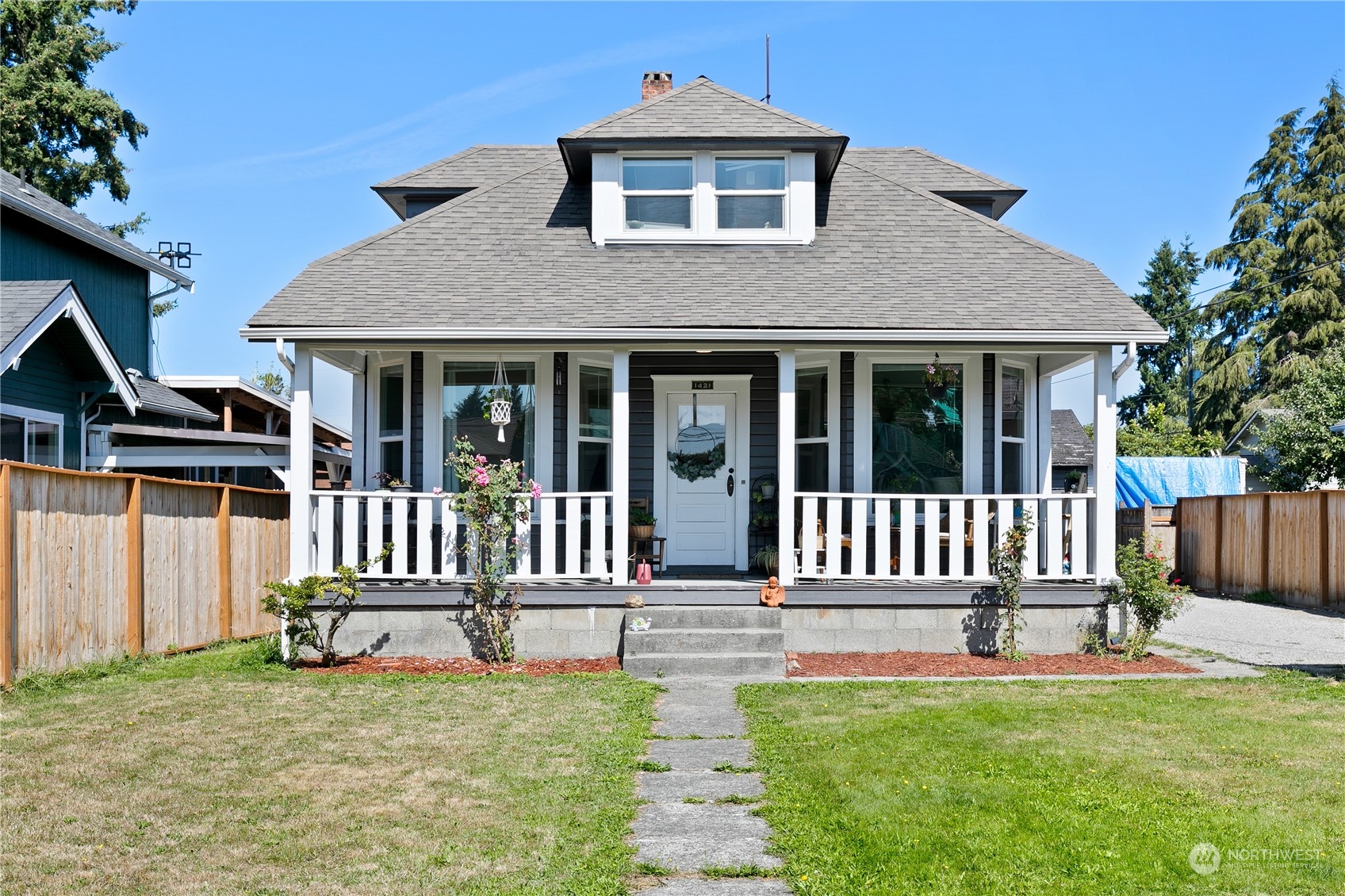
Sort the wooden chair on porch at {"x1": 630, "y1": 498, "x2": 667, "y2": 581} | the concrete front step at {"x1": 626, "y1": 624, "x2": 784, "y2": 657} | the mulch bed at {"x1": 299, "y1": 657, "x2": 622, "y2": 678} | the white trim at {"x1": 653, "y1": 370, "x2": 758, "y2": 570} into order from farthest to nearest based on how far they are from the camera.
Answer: the white trim at {"x1": 653, "y1": 370, "x2": 758, "y2": 570}, the wooden chair on porch at {"x1": 630, "y1": 498, "x2": 667, "y2": 581}, the concrete front step at {"x1": 626, "y1": 624, "x2": 784, "y2": 657}, the mulch bed at {"x1": 299, "y1": 657, "x2": 622, "y2": 678}

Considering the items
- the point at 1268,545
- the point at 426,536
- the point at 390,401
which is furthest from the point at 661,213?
the point at 1268,545

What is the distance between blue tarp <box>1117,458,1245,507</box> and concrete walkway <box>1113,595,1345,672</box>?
8.27 m

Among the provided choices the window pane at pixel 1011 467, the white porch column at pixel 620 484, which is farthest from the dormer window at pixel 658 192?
the window pane at pixel 1011 467

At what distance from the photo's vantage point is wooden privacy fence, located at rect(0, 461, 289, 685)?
8.62 m

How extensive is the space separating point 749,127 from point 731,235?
4.01 feet

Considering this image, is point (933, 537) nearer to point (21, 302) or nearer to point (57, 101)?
point (21, 302)

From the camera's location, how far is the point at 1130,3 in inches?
525

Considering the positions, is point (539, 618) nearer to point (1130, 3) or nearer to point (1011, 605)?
point (1011, 605)

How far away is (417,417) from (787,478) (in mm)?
4212

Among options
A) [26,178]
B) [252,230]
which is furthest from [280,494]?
[26,178]

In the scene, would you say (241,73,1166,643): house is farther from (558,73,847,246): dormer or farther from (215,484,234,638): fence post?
(215,484,234,638): fence post

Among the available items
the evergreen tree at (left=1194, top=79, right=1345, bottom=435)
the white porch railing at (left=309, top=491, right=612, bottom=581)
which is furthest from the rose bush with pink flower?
the evergreen tree at (left=1194, top=79, right=1345, bottom=435)

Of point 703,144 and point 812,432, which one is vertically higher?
point 703,144

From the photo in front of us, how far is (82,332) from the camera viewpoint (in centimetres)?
1453
